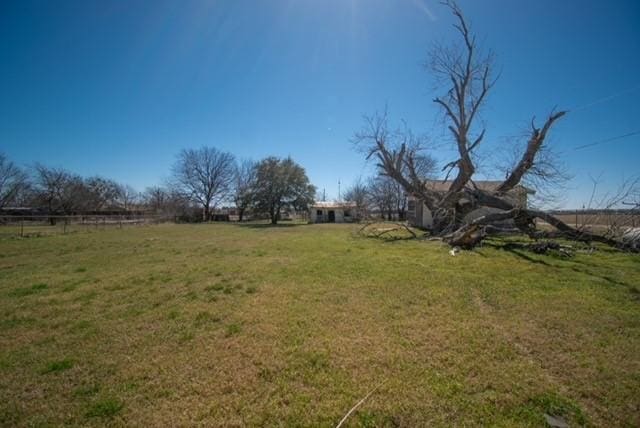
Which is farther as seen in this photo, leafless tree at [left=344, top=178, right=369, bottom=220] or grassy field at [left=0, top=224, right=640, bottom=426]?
leafless tree at [left=344, top=178, right=369, bottom=220]

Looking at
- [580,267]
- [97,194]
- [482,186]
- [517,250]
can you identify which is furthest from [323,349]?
[97,194]

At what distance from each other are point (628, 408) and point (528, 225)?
11.7 m

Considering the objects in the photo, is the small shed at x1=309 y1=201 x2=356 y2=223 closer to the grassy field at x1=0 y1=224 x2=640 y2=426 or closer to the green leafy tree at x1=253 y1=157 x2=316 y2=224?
the green leafy tree at x1=253 y1=157 x2=316 y2=224

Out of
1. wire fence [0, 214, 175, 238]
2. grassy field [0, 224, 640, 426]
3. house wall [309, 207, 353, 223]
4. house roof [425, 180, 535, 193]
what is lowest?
grassy field [0, 224, 640, 426]

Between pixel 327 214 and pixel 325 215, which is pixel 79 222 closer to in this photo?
pixel 325 215

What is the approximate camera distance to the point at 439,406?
2270 mm

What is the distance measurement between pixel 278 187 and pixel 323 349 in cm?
3417

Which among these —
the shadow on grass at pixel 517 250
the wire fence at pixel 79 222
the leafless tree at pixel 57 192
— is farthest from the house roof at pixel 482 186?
the leafless tree at pixel 57 192

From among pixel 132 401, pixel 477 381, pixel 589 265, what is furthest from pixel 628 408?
pixel 589 265

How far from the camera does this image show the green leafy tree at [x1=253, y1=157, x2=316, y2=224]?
3644 cm

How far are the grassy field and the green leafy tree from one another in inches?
1190

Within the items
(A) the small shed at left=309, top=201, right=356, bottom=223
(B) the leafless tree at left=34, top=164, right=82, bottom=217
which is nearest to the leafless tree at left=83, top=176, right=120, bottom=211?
(B) the leafless tree at left=34, top=164, right=82, bottom=217

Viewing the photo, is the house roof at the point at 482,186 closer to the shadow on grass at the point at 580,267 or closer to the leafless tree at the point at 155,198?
the shadow on grass at the point at 580,267

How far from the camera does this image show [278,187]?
3650 centimetres
